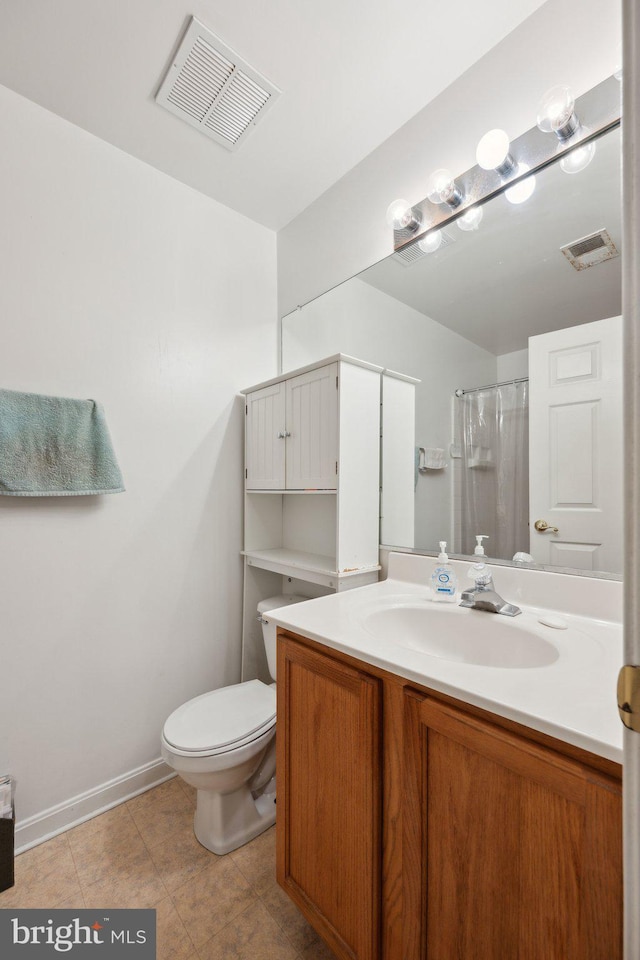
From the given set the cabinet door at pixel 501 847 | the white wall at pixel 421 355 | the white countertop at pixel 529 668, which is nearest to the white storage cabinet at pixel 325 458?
the white wall at pixel 421 355

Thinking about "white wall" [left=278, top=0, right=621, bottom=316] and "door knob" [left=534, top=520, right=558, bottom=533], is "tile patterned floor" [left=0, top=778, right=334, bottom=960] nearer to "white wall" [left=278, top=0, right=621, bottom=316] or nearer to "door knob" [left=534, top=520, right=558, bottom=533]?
"door knob" [left=534, top=520, right=558, bottom=533]

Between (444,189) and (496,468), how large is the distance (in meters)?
0.94

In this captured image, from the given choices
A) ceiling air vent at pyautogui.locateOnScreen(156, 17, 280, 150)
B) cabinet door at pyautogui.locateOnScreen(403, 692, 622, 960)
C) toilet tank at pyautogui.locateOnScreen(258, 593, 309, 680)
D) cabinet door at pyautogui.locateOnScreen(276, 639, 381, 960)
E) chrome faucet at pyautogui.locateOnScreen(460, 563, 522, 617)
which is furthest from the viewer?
toilet tank at pyautogui.locateOnScreen(258, 593, 309, 680)

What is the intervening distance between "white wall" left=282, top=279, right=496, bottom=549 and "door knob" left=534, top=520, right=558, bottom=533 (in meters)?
0.28

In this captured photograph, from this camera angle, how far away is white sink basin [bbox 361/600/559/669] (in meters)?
0.99

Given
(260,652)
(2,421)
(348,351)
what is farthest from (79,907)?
(348,351)

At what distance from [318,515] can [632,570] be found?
160 cm

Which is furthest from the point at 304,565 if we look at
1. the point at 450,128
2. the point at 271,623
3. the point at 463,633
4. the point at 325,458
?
the point at 450,128

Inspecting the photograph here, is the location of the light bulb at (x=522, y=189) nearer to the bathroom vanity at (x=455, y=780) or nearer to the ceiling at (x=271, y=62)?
the ceiling at (x=271, y=62)

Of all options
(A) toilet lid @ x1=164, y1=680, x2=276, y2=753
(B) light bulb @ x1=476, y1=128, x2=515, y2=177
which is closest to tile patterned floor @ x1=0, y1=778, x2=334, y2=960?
(A) toilet lid @ x1=164, y1=680, x2=276, y2=753

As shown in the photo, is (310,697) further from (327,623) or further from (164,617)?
(164,617)

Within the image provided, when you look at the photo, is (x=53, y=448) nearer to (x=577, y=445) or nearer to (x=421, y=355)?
(x=421, y=355)

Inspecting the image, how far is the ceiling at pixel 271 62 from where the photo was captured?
121 cm

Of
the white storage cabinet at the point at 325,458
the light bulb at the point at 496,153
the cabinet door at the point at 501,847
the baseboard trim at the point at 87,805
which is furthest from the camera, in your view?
the white storage cabinet at the point at 325,458
